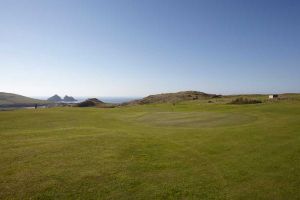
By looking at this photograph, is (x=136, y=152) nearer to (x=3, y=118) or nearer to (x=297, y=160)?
(x=297, y=160)

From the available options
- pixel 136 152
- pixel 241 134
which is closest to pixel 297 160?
pixel 241 134

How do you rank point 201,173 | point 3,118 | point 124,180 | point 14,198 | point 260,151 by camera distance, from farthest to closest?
point 3,118, point 260,151, point 201,173, point 124,180, point 14,198

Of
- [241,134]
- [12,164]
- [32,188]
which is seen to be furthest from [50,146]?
[241,134]

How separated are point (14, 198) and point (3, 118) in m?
32.3

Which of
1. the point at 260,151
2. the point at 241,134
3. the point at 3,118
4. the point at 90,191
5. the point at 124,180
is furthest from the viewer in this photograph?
the point at 3,118

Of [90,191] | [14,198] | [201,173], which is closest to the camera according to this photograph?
[14,198]

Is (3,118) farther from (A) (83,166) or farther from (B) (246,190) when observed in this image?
(B) (246,190)

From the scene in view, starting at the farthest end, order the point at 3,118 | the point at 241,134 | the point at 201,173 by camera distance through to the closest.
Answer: the point at 3,118 → the point at 241,134 → the point at 201,173

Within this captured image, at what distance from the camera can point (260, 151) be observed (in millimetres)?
20922

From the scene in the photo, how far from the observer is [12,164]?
690 inches

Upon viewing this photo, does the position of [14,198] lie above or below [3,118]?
below

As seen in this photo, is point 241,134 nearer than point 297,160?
No

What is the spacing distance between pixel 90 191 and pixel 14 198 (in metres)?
3.45

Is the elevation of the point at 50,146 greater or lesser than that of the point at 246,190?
greater
